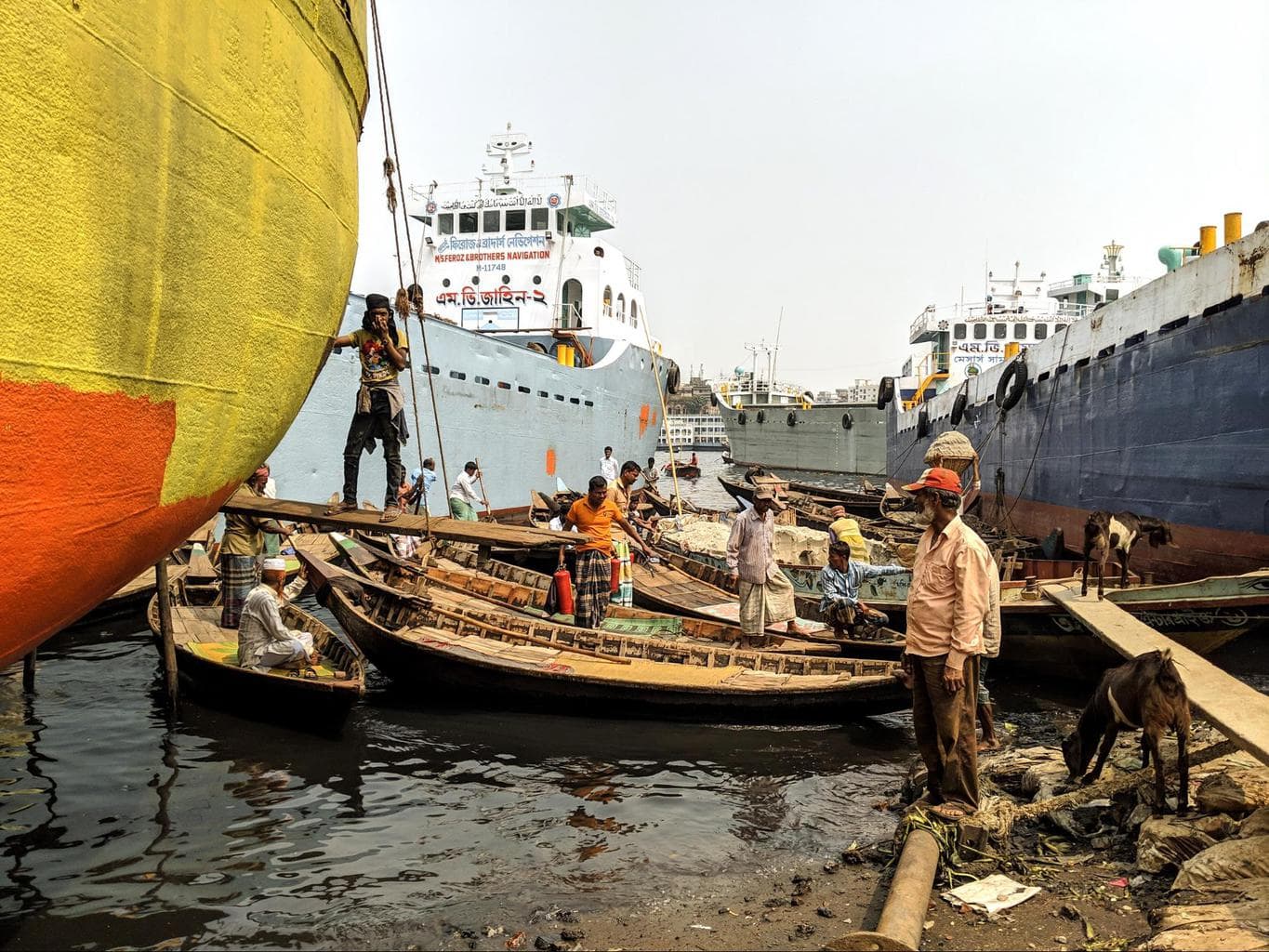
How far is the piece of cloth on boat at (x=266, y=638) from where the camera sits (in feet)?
26.0

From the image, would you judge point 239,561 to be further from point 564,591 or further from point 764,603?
point 764,603

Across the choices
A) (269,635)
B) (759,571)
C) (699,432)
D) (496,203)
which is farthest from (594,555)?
(699,432)

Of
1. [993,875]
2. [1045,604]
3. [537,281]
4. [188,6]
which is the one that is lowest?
[993,875]

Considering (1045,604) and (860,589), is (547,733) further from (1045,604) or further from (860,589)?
(1045,604)

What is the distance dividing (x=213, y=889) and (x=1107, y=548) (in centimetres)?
901

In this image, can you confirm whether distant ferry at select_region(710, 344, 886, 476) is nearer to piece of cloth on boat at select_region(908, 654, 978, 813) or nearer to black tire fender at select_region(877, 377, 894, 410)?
black tire fender at select_region(877, 377, 894, 410)

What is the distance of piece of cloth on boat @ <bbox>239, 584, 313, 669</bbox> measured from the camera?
7938 mm

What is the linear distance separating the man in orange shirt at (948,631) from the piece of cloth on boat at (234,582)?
25.4 ft

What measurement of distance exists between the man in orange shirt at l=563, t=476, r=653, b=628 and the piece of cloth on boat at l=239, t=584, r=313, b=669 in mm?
3093

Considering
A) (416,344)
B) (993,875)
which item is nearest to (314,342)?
(993,875)

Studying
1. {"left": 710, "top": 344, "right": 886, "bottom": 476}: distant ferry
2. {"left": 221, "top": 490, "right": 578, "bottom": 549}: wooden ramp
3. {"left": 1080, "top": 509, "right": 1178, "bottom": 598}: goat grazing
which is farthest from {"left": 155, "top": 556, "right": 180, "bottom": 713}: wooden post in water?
{"left": 710, "top": 344, "right": 886, "bottom": 476}: distant ferry

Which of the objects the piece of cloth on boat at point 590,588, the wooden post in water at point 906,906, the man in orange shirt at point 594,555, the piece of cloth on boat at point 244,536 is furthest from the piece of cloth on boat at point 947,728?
the piece of cloth on boat at point 244,536

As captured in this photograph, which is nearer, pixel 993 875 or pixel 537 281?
pixel 993 875

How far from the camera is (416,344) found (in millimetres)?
17922
